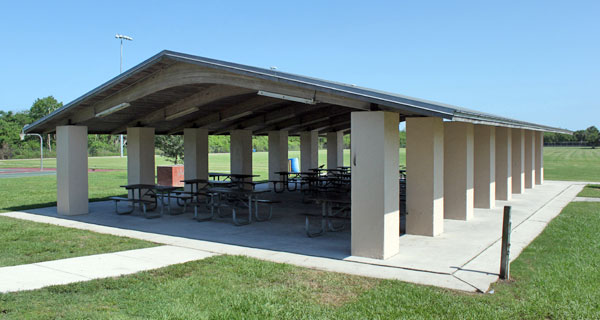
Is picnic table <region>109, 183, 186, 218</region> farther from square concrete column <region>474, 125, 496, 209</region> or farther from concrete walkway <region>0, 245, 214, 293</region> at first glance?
square concrete column <region>474, 125, 496, 209</region>

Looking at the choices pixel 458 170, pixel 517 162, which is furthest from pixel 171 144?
pixel 458 170

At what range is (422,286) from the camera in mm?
5812

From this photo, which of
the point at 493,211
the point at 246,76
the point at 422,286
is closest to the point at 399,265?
the point at 422,286

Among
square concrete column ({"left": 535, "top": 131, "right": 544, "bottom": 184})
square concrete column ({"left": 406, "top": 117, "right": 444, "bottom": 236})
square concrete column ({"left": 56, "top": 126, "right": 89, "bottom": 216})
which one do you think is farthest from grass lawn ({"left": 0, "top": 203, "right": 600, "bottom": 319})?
square concrete column ({"left": 535, "top": 131, "right": 544, "bottom": 184})

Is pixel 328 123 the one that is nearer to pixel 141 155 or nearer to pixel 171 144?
pixel 141 155

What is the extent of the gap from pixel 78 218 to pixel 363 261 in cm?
780

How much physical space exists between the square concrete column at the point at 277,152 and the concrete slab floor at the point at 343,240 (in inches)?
264

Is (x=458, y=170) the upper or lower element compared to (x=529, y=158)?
lower

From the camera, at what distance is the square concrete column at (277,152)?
1998 centimetres

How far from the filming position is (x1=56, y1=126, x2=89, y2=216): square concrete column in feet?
39.9

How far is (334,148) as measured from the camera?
76.9 feet

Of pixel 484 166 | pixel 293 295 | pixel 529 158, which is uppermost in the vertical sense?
pixel 529 158

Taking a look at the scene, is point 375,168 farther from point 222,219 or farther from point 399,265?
point 222,219

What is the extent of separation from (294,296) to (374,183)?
8.13 ft
